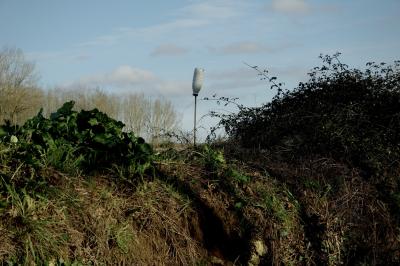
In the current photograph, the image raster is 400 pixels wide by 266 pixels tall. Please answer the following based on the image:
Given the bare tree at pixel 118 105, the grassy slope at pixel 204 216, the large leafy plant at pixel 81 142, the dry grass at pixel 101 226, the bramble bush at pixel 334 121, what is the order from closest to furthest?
the dry grass at pixel 101 226, the grassy slope at pixel 204 216, the large leafy plant at pixel 81 142, the bramble bush at pixel 334 121, the bare tree at pixel 118 105

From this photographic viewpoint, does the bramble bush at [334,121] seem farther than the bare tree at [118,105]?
No

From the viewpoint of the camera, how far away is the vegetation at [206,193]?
3.85 meters

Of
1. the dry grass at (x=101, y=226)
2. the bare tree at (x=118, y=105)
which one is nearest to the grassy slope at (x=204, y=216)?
the dry grass at (x=101, y=226)

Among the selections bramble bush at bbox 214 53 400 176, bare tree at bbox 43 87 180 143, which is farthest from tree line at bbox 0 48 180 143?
bramble bush at bbox 214 53 400 176

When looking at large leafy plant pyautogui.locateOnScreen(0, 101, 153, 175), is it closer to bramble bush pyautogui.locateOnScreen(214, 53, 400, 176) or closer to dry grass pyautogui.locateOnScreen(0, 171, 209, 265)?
dry grass pyautogui.locateOnScreen(0, 171, 209, 265)

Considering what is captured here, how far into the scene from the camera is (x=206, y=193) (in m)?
4.91

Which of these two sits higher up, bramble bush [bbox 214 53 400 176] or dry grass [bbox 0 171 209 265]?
bramble bush [bbox 214 53 400 176]

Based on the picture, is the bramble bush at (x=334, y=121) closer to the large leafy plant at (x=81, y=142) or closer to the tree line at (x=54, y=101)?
the large leafy plant at (x=81, y=142)

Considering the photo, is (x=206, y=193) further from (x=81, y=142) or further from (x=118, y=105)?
(x=118, y=105)

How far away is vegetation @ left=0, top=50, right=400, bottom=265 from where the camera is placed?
3.85 meters

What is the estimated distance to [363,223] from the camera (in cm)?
522

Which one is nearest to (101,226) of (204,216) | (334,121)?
(204,216)

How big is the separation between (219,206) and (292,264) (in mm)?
894

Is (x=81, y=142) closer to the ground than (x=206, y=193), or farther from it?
farther from it
